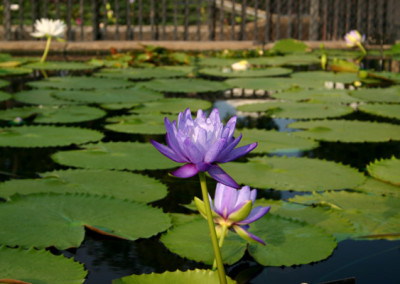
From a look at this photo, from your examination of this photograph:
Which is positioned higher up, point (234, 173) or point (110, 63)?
point (110, 63)

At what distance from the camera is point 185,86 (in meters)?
3.58

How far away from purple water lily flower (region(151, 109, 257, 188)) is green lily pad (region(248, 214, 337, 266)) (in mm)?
411

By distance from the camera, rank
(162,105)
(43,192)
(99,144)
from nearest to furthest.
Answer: (43,192)
(99,144)
(162,105)

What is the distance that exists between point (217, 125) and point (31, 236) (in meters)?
0.63

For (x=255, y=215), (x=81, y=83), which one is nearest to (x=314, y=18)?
(x=81, y=83)

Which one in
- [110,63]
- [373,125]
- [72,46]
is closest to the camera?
[373,125]

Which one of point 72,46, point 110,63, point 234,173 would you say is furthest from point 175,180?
point 72,46

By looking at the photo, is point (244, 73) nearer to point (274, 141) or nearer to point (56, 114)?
point (56, 114)

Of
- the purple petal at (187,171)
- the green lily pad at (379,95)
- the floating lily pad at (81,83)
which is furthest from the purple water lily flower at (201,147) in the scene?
the floating lily pad at (81,83)

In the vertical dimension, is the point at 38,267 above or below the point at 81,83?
below

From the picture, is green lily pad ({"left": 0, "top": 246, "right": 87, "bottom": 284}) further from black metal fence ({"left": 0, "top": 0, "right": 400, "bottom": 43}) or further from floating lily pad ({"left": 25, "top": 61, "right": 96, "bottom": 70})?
black metal fence ({"left": 0, "top": 0, "right": 400, "bottom": 43})

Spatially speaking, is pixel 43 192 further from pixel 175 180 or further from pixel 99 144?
pixel 99 144

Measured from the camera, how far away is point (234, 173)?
1679 millimetres

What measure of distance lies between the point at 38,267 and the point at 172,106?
1.93 m
